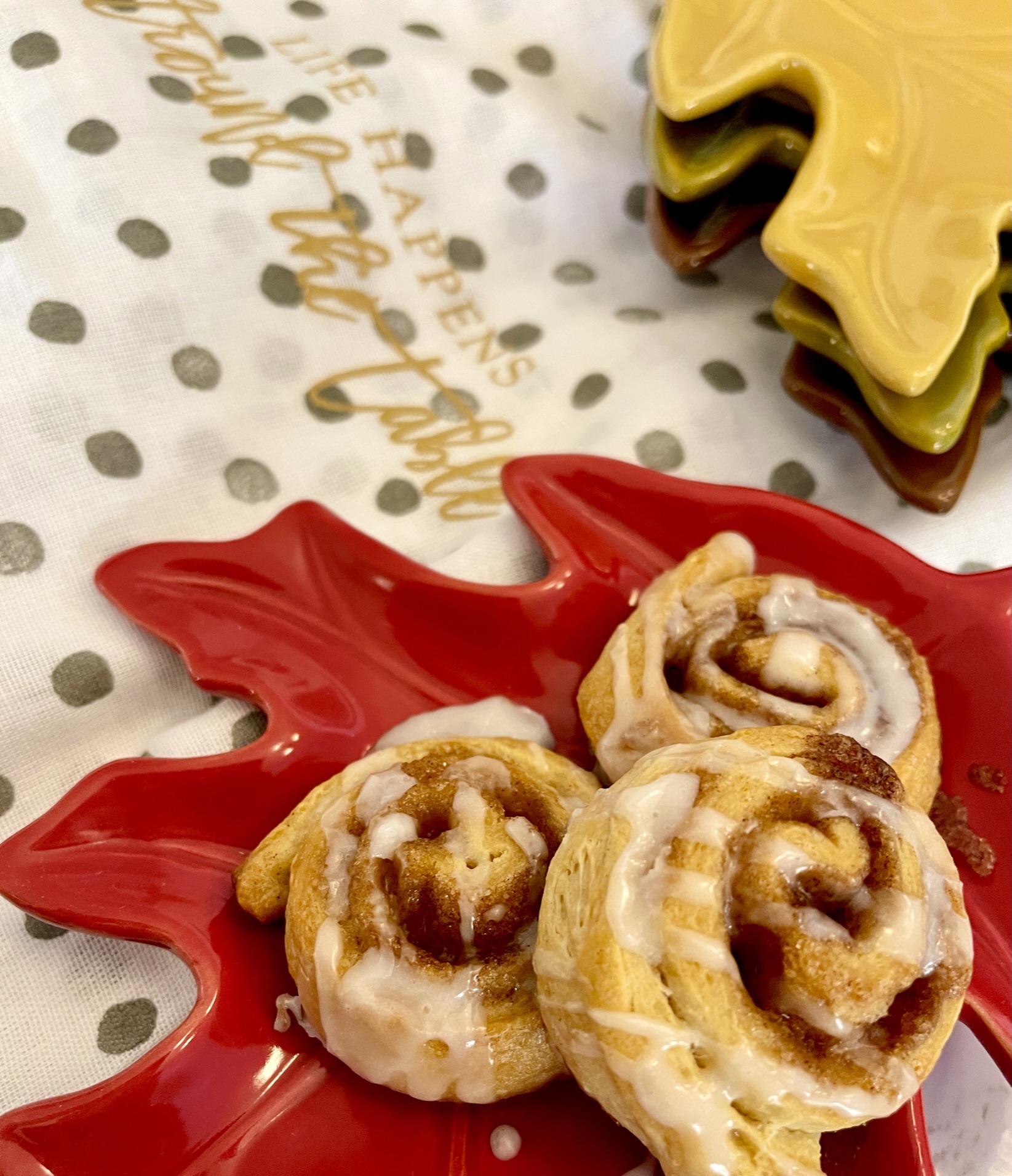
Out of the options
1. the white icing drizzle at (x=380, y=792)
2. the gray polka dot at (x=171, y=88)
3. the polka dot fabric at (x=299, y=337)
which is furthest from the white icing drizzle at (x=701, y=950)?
the gray polka dot at (x=171, y=88)

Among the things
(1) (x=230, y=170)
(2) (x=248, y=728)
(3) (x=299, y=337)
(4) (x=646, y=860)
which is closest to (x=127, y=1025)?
(2) (x=248, y=728)

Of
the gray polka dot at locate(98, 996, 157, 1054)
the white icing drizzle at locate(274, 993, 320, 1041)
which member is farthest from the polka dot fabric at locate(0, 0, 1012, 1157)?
the white icing drizzle at locate(274, 993, 320, 1041)

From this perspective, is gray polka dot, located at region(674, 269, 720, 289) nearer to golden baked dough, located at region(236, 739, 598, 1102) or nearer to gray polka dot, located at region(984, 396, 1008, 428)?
gray polka dot, located at region(984, 396, 1008, 428)

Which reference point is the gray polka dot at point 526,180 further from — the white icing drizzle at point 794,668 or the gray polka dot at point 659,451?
the white icing drizzle at point 794,668

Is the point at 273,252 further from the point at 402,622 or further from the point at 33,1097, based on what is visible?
the point at 33,1097

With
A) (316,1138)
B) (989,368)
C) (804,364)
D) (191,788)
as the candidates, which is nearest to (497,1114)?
(316,1138)

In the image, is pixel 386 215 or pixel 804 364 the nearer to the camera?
pixel 804 364

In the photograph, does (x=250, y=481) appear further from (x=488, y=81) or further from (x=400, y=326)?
(x=488, y=81)
